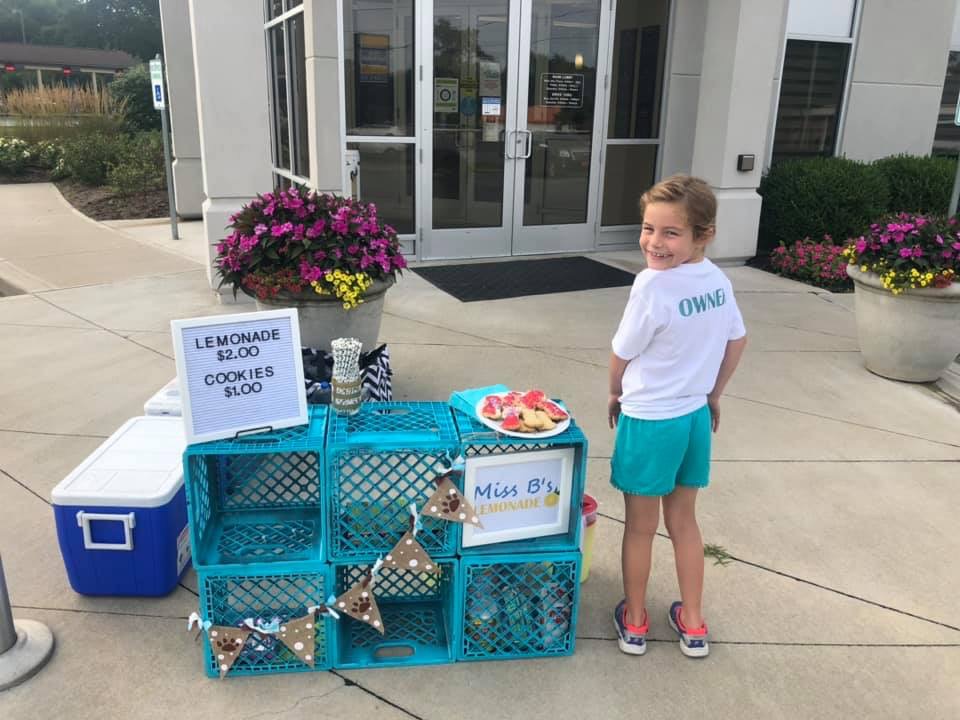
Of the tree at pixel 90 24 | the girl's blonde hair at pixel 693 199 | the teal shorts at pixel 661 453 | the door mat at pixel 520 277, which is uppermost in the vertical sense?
the tree at pixel 90 24

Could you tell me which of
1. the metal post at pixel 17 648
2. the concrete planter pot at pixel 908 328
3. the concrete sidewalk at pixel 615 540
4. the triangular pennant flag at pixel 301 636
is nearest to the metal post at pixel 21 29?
the concrete sidewalk at pixel 615 540

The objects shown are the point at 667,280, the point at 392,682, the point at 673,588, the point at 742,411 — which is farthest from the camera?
the point at 742,411

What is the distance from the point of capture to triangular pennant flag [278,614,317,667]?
2.64 metres

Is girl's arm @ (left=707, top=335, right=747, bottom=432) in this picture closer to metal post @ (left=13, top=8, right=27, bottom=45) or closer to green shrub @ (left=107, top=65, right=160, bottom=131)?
green shrub @ (left=107, top=65, right=160, bottom=131)

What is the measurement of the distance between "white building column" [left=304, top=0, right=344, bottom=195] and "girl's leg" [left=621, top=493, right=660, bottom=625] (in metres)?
5.42

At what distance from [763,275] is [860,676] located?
21.2 feet

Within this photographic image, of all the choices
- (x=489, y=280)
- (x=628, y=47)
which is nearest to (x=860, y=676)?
(x=489, y=280)

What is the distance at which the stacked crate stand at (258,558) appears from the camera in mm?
2623

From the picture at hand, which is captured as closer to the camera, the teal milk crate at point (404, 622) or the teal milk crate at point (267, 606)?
the teal milk crate at point (267, 606)

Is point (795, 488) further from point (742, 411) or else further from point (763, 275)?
point (763, 275)

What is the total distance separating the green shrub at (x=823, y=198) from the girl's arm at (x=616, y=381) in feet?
23.1

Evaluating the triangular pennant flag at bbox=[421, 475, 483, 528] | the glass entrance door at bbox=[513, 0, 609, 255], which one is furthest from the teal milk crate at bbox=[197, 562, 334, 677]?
the glass entrance door at bbox=[513, 0, 609, 255]

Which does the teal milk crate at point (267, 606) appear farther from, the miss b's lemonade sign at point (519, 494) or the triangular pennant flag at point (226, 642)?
the miss b's lemonade sign at point (519, 494)

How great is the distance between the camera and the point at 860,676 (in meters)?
2.80
